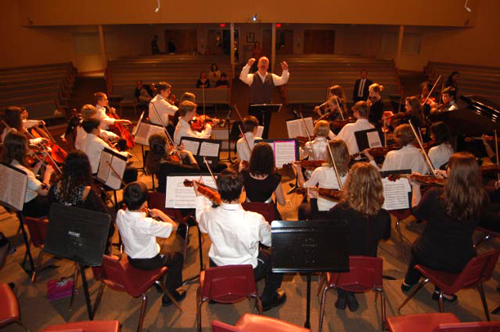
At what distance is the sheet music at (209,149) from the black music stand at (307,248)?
245 cm

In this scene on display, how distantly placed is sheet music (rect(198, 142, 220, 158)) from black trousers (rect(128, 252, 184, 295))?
1787 millimetres

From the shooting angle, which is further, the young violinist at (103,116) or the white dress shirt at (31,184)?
the young violinist at (103,116)

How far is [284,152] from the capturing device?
14.8 feet

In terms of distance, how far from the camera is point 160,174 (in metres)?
3.94

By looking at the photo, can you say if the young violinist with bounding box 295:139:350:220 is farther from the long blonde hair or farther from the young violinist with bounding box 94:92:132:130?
the young violinist with bounding box 94:92:132:130

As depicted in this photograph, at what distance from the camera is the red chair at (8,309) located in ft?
7.76

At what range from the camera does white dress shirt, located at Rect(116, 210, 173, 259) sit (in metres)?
2.70

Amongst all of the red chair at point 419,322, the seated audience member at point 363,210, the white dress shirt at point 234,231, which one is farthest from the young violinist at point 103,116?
the red chair at point 419,322

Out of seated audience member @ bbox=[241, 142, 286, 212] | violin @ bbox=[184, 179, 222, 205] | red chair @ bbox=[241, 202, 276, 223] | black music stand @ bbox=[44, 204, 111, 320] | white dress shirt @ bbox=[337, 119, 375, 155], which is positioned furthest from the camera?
white dress shirt @ bbox=[337, 119, 375, 155]

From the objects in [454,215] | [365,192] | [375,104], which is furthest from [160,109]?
[454,215]

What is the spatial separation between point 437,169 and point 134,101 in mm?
7683

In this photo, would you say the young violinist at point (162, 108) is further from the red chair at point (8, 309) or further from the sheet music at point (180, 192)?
the red chair at point (8, 309)

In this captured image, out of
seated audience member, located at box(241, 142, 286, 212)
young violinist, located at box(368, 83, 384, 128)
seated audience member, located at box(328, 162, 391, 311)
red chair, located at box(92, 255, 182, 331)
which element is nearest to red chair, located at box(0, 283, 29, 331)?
red chair, located at box(92, 255, 182, 331)

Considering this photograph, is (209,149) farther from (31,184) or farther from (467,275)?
(467,275)
